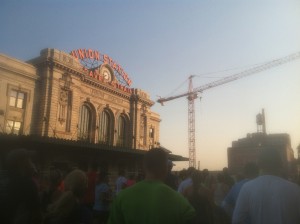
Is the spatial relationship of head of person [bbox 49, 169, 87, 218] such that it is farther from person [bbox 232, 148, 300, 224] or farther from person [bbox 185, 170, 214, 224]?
person [bbox 232, 148, 300, 224]

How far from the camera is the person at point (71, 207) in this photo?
3.25 meters

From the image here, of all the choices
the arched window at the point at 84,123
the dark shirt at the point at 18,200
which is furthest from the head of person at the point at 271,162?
the arched window at the point at 84,123

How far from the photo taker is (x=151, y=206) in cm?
246

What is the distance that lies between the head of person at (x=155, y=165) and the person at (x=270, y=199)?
1137 millimetres

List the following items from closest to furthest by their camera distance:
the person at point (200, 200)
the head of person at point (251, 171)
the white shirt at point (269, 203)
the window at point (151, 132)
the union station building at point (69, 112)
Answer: the white shirt at point (269, 203) < the person at point (200, 200) < the head of person at point (251, 171) < the union station building at point (69, 112) < the window at point (151, 132)

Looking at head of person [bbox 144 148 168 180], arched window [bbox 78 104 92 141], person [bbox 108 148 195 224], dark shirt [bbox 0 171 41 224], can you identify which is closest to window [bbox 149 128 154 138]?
arched window [bbox 78 104 92 141]

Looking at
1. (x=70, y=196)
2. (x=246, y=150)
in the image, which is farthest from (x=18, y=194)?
(x=246, y=150)

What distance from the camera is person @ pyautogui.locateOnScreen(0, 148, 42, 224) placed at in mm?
3447

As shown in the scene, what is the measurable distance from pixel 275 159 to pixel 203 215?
1.63 metres

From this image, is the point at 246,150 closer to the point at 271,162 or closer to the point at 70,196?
the point at 271,162

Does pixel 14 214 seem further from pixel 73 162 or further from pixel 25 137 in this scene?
pixel 73 162

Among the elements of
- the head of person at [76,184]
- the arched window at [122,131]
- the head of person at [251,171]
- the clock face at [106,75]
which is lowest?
the head of person at [76,184]

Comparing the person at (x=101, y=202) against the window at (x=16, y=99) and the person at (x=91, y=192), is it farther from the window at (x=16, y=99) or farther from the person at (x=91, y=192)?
the window at (x=16, y=99)

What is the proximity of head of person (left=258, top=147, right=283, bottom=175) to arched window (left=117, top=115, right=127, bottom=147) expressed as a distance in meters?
29.3
